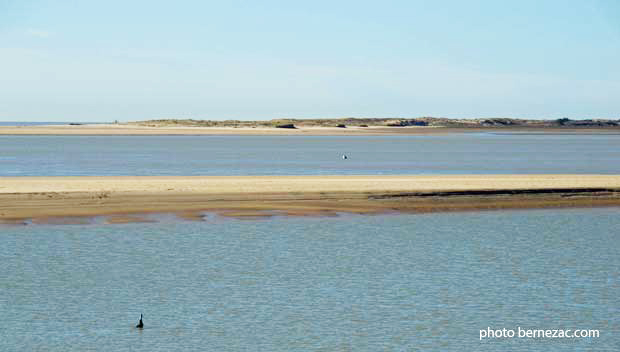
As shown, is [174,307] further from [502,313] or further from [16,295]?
[502,313]

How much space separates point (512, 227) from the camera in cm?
3120

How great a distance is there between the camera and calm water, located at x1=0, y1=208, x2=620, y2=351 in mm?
16594

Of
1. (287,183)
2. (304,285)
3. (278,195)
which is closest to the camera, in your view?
(304,285)

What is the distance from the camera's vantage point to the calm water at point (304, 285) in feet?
54.4

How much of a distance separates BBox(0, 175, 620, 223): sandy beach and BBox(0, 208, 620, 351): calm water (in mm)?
Result: 3290

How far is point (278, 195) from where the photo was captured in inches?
1501

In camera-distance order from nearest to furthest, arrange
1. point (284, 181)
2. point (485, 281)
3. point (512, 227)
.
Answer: point (485, 281)
point (512, 227)
point (284, 181)

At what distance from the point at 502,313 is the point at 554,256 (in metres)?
7.62

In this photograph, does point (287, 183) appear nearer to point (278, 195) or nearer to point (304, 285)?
point (278, 195)

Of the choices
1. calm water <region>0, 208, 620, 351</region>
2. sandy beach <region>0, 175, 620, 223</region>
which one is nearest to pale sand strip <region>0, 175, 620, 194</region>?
sandy beach <region>0, 175, 620, 223</region>

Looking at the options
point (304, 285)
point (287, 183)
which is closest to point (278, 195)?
point (287, 183)

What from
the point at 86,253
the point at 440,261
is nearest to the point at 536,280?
the point at 440,261

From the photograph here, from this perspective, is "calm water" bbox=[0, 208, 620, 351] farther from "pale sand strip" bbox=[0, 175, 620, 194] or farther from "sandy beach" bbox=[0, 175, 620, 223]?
"pale sand strip" bbox=[0, 175, 620, 194]

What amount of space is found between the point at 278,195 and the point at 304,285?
17212mm
